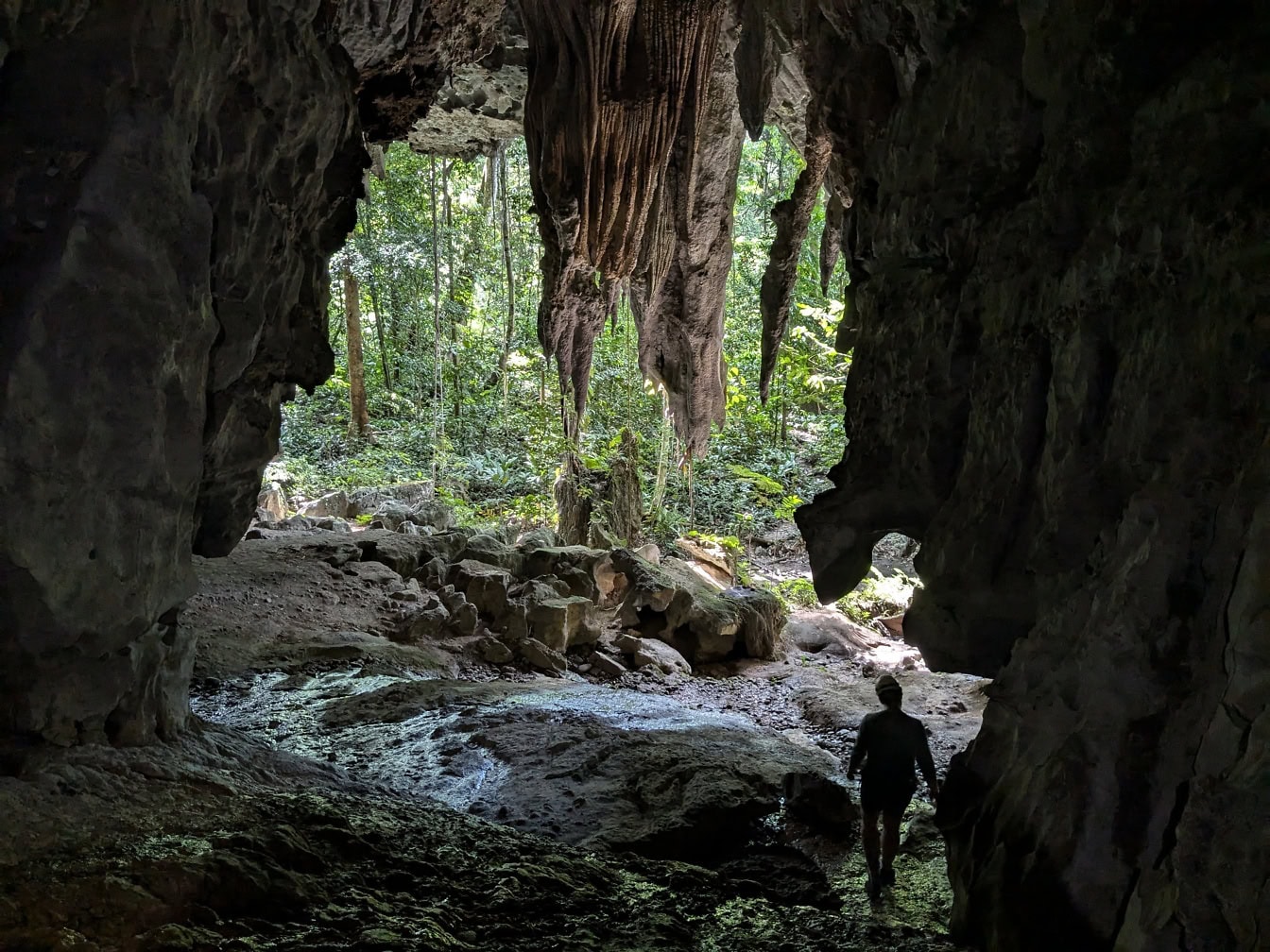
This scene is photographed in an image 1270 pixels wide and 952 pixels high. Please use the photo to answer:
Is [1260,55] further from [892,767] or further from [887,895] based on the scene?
[887,895]

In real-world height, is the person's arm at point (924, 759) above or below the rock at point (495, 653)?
above

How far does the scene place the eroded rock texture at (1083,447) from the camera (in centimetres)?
232

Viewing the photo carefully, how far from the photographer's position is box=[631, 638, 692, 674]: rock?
8.28 meters

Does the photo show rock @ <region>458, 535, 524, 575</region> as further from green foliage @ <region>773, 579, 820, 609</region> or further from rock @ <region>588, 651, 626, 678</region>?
green foliage @ <region>773, 579, 820, 609</region>

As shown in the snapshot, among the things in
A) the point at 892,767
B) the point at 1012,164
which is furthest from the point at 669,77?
the point at 892,767

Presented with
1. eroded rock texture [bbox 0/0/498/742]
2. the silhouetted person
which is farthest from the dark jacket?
eroded rock texture [bbox 0/0/498/742]

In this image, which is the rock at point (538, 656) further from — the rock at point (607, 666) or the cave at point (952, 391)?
the cave at point (952, 391)

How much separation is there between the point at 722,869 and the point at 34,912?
265cm

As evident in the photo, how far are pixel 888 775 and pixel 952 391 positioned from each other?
6.18 feet

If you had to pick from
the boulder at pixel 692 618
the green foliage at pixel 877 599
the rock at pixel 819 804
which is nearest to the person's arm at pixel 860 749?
the rock at pixel 819 804

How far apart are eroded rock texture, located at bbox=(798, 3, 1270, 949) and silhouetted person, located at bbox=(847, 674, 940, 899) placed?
31 cm

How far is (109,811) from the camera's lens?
273 centimetres

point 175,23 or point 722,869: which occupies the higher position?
point 175,23

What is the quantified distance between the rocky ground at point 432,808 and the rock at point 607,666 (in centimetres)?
15
